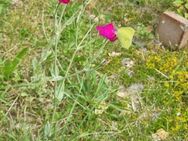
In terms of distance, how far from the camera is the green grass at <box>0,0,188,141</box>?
2623mm

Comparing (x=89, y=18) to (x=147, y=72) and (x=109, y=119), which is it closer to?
(x=147, y=72)

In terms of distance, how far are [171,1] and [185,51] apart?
0.58 meters

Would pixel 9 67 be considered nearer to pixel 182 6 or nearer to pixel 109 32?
pixel 109 32

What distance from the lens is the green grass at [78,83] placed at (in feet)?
8.61

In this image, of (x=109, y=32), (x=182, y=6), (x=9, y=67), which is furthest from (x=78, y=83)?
(x=182, y=6)

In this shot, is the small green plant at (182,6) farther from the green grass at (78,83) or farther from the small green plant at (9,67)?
the small green plant at (9,67)

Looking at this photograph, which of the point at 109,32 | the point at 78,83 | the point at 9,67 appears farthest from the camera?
the point at 78,83

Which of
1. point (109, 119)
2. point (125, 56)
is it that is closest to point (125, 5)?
point (125, 56)

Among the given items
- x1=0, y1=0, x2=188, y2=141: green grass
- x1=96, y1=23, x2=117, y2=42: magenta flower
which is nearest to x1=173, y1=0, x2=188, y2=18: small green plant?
x1=0, y1=0, x2=188, y2=141: green grass

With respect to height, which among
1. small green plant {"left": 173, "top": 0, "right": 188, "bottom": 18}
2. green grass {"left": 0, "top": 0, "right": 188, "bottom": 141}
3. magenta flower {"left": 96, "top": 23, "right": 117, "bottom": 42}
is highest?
magenta flower {"left": 96, "top": 23, "right": 117, "bottom": 42}

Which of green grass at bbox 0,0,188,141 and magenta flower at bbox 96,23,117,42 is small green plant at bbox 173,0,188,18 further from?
magenta flower at bbox 96,23,117,42

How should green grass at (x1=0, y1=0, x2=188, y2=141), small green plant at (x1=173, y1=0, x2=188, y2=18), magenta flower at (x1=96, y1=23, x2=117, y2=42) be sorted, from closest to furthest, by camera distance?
magenta flower at (x1=96, y1=23, x2=117, y2=42), green grass at (x1=0, y1=0, x2=188, y2=141), small green plant at (x1=173, y1=0, x2=188, y2=18)

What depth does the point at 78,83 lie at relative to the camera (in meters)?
2.86

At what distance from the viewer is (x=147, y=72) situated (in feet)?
10.5
